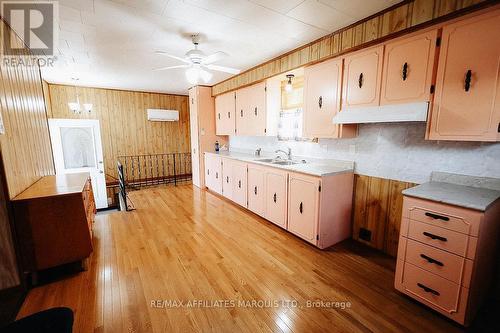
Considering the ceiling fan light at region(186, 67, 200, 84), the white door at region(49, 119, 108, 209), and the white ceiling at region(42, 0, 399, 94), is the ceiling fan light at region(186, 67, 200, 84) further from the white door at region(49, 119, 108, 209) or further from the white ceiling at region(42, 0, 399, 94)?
the white door at region(49, 119, 108, 209)

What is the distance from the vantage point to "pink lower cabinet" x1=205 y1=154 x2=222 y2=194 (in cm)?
486

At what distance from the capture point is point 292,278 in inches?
87.0

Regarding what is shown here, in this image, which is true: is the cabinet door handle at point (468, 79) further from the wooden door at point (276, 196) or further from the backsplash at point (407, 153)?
the wooden door at point (276, 196)

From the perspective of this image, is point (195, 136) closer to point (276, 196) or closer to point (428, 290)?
point (276, 196)

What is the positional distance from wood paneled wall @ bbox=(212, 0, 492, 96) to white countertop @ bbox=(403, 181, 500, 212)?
1417 millimetres

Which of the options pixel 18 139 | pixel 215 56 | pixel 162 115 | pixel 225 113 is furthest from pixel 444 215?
pixel 162 115

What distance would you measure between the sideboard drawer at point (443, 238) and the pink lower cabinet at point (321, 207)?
92cm

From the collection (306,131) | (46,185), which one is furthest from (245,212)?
(46,185)

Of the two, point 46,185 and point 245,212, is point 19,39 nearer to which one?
point 46,185

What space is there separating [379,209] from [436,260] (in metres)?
0.96

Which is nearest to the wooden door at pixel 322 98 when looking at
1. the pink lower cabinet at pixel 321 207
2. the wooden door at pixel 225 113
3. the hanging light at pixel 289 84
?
the hanging light at pixel 289 84

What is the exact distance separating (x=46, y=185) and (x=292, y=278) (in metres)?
2.92

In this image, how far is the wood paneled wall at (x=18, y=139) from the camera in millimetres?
1957

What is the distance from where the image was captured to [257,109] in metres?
4.05
